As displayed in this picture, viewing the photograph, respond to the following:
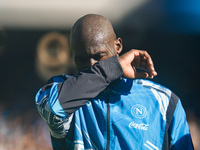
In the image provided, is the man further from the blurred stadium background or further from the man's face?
the blurred stadium background

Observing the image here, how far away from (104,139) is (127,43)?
14.1 feet

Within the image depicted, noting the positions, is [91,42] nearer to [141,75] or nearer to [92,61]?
[92,61]

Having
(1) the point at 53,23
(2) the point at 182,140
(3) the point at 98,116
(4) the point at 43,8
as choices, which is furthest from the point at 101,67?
(1) the point at 53,23

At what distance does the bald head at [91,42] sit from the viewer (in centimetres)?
151

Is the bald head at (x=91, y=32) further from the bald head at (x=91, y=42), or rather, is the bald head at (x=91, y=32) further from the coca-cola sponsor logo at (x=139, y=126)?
the coca-cola sponsor logo at (x=139, y=126)

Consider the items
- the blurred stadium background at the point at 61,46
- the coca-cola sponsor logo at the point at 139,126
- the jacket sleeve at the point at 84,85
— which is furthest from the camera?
the blurred stadium background at the point at 61,46

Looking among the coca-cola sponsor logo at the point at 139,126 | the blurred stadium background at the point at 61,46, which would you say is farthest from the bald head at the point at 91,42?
the blurred stadium background at the point at 61,46

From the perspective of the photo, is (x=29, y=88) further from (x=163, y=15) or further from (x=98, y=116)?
(x=98, y=116)

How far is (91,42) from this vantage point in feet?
4.99

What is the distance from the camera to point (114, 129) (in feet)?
4.70

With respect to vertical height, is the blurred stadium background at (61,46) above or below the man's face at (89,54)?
below

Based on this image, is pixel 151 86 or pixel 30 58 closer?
pixel 151 86

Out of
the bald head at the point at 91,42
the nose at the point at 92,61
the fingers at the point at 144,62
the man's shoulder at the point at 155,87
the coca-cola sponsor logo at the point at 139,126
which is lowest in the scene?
the coca-cola sponsor logo at the point at 139,126

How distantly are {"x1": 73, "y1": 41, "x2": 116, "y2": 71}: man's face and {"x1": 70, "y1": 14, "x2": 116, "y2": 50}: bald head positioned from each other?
2cm
